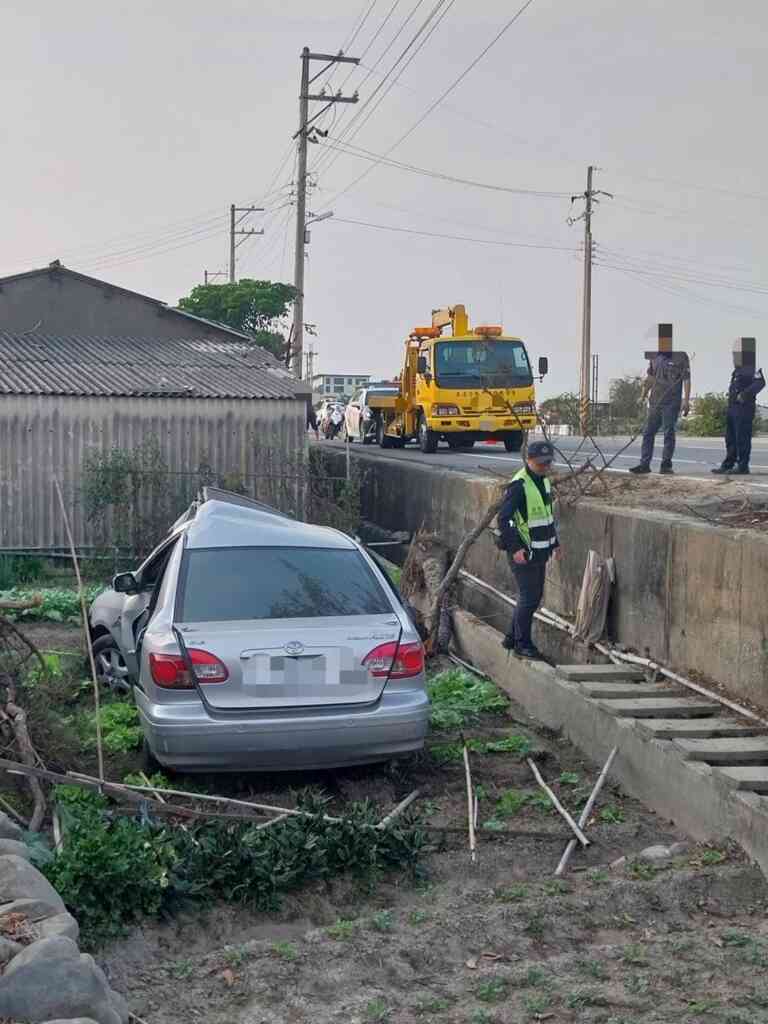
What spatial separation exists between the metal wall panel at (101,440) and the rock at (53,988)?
11.7 metres

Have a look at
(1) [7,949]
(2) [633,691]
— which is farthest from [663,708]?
(1) [7,949]

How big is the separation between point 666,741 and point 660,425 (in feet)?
25.2

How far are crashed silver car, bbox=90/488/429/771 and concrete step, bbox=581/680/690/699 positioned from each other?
1601 mm

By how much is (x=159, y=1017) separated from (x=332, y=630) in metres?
2.86

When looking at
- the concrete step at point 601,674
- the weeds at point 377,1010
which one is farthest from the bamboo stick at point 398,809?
the concrete step at point 601,674

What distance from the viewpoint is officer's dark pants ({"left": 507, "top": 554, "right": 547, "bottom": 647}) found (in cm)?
975

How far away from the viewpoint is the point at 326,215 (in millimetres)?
37375

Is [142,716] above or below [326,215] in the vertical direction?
below

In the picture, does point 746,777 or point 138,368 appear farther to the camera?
point 138,368

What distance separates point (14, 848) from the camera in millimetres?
5406

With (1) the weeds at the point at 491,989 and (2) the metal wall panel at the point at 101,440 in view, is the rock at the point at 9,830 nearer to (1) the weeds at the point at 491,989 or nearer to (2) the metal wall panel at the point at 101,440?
(1) the weeds at the point at 491,989

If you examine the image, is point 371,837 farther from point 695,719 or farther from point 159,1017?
point 695,719

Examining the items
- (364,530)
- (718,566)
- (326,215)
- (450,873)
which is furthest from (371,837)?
(326,215)

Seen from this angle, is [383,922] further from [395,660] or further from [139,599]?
[139,599]
